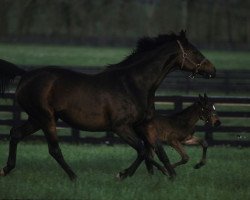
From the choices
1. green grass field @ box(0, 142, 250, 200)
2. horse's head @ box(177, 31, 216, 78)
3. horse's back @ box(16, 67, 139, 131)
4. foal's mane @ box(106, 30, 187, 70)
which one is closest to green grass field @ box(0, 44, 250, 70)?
green grass field @ box(0, 142, 250, 200)

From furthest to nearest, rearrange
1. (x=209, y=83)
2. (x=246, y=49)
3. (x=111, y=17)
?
1. (x=111, y=17)
2. (x=246, y=49)
3. (x=209, y=83)

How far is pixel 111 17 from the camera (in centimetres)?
8138

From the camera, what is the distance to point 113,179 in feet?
41.9

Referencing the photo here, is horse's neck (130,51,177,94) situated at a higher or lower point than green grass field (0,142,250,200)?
higher

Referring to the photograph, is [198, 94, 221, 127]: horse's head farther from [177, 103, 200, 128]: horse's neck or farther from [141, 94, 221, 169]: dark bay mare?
[177, 103, 200, 128]: horse's neck

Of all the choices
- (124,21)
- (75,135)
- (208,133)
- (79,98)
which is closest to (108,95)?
(79,98)

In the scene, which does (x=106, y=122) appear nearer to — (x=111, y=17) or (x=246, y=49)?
(x=246, y=49)

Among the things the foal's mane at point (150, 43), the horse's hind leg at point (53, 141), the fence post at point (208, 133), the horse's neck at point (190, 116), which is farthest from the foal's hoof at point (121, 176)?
the fence post at point (208, 133)

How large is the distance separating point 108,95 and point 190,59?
1510 mm

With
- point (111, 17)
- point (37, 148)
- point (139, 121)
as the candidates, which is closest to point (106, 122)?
point (139, 121)

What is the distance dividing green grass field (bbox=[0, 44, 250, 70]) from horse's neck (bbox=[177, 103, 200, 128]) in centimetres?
3620

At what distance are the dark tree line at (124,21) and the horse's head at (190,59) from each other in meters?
56.1

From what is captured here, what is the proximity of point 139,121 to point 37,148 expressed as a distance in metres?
5.64

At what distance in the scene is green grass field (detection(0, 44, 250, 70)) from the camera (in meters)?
54.1
